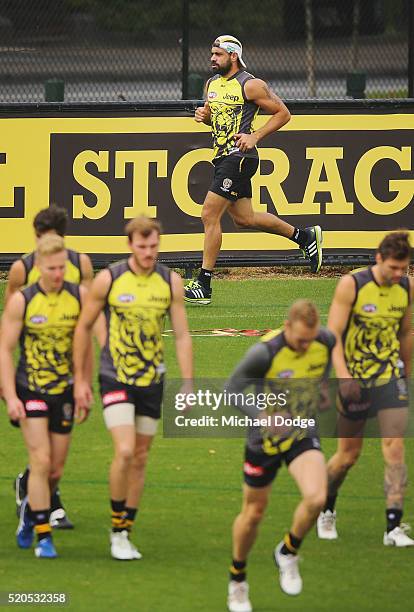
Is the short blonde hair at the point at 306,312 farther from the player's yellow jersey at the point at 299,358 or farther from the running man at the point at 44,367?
the running man at the point at 44,367

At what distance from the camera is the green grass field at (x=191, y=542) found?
8.73 metres

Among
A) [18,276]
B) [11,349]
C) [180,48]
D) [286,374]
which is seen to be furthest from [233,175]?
[286,374]

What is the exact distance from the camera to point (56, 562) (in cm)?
919

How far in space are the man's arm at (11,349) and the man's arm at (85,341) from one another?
0.34 m

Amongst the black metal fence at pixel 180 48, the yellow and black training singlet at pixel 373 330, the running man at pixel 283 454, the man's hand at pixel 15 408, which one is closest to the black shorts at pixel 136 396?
the man's hand at pixel 15 408

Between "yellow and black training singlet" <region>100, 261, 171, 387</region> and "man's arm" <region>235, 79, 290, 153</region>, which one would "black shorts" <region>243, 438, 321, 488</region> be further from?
"man's arm" <region>235, 79, 290, 153</region>

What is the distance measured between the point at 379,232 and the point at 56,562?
30.2 ft

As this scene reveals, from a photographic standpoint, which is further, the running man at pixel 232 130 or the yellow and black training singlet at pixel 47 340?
the running man at pixel 232 130

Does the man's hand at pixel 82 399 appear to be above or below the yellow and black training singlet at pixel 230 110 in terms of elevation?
below

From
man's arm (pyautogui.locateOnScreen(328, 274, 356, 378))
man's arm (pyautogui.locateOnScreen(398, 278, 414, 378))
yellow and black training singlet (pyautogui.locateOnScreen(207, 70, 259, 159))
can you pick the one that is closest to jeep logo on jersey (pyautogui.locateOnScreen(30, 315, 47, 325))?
man's arm (pyautogui.locateOnScreen(328, 274, 356, 378))

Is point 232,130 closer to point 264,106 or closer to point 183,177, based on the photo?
point 264,106

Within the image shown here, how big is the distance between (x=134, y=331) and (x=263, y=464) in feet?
4.06

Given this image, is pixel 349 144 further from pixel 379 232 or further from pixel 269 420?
pixel 269 420

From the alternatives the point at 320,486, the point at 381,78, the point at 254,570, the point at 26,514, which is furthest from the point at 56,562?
the point at 381,78
